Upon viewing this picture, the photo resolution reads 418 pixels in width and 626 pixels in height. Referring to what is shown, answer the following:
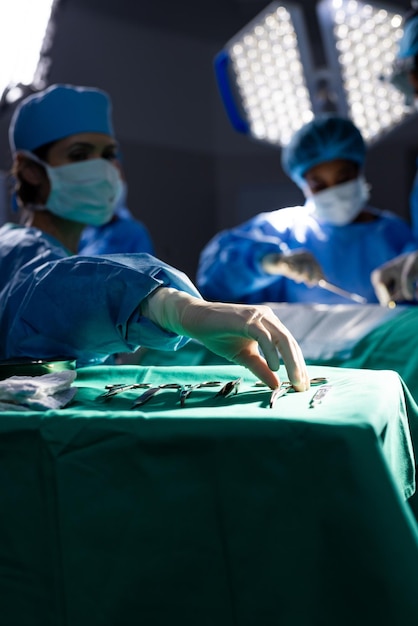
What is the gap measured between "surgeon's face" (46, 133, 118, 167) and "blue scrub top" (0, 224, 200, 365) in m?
0.59

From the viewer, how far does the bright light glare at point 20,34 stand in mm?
2689

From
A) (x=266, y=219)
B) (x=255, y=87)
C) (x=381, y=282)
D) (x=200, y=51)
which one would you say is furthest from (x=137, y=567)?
(x=200, y=51)

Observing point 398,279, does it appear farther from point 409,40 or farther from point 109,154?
point 109,154

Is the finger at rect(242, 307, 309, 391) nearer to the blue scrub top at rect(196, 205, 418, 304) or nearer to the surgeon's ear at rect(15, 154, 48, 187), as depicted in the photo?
the surgeon's ear at rect(15, 154, 48, 187)

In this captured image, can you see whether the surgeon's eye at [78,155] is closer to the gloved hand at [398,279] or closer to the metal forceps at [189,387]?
the metal forceps at [189,387]

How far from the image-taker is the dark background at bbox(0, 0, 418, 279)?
5.21m

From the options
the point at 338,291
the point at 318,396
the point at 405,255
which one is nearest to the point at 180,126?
the point at 338,291

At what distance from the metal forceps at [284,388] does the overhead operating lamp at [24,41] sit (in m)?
2.07

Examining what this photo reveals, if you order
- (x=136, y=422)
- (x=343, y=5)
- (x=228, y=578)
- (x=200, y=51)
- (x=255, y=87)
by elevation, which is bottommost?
(x=228, y=578)

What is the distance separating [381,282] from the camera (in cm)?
259

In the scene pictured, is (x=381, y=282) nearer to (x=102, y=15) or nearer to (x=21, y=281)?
(x=21, y=281)

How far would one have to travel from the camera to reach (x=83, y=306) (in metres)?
1.33

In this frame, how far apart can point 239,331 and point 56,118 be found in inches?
44.6

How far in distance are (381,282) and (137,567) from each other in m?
1.89
